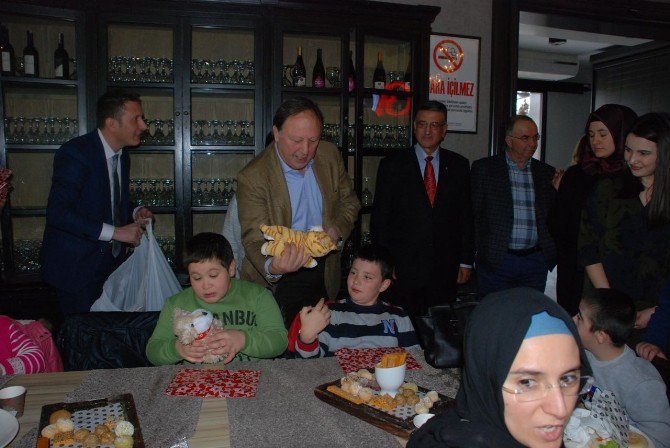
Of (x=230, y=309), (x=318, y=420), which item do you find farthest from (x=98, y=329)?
(x=318, y=420)

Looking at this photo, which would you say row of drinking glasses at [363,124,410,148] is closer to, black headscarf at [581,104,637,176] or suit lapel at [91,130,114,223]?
black headscarf at [581,104,637,176]

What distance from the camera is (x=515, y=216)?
3.33 meters

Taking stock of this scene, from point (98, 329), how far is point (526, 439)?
155 cm

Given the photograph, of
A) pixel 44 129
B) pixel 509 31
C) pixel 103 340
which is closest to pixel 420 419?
pixel 103 340

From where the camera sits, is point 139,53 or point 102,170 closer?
point 102,170

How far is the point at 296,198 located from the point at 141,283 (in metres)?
0.97

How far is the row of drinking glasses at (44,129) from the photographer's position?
3426 mm

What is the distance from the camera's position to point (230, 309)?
2.04m

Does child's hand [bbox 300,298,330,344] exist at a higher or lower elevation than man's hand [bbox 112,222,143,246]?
lower

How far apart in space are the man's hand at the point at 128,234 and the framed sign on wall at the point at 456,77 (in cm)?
239

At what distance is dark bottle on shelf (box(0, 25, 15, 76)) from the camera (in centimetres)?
333

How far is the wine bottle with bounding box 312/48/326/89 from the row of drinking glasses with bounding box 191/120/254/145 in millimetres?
545

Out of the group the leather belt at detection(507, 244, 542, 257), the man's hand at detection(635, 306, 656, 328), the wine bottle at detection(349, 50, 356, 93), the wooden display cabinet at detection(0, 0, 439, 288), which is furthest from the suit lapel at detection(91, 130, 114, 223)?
the man's hand at detection(635, 306, 656, 328)

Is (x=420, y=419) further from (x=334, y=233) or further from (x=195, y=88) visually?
(x=195, y=88)
